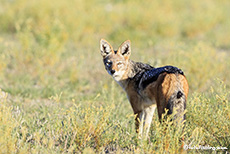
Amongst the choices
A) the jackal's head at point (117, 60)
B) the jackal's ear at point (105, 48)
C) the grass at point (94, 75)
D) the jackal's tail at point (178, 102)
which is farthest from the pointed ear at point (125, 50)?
the jackal's tail at point (178, 102)

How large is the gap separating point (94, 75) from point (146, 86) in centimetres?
416

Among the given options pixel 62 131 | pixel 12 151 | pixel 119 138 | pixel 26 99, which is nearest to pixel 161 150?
pixel 119 138

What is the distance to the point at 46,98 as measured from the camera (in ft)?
23.2

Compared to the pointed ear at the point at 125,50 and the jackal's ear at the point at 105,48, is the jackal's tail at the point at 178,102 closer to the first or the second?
the pointed ear at the point at 125,50

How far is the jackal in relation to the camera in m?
3.79

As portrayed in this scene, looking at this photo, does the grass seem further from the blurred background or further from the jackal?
the jackal

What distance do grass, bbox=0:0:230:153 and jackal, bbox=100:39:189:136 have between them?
232 millimetres

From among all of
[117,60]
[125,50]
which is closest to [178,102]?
[117,60]

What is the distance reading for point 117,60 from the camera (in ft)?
17.2

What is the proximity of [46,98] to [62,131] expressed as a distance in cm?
290

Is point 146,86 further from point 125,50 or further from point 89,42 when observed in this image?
point 89,42

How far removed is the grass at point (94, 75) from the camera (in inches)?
161

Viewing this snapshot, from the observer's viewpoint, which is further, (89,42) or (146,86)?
(89,42)

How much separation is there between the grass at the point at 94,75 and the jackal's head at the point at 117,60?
0.53 meters
